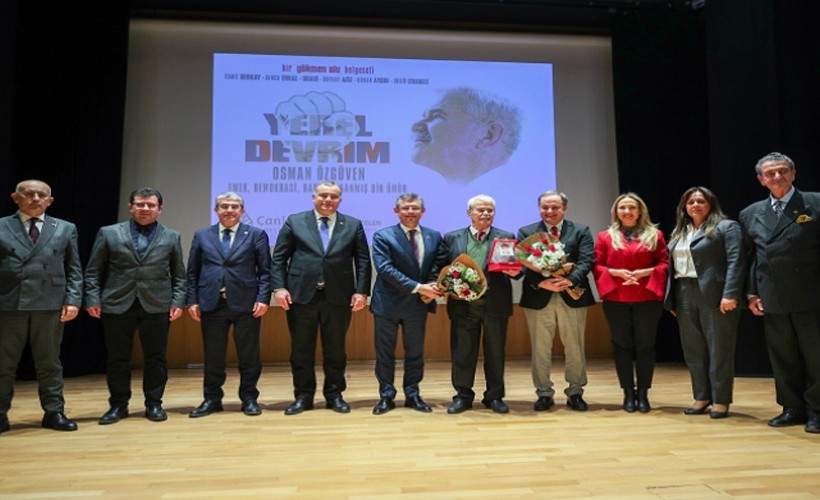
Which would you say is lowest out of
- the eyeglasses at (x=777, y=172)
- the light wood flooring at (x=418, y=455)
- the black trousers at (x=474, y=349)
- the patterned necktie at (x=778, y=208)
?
the light wood flooring at (x=418, y=455)

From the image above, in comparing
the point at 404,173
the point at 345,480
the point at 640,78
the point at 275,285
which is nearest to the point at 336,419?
the point at 275,285

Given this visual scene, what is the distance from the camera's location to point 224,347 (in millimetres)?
3836

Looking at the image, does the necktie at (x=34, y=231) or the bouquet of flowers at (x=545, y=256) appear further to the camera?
the bouquet of flowers at (x=545, y=256)

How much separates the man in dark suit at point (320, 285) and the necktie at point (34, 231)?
4.51 feet

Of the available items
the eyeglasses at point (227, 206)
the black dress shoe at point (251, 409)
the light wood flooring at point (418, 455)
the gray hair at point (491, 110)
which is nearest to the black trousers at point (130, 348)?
the light wood flooring at point (418, 455)

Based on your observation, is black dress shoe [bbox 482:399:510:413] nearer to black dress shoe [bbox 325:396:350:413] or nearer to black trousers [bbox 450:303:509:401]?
black trousers [bbox 450:303:509:401]

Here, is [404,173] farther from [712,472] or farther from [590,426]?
[712,472]

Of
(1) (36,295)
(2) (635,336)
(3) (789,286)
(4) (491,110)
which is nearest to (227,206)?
(1) (36,295)

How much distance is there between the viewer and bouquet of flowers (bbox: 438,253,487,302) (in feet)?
11.8

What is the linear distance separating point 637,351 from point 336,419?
6.45 ft

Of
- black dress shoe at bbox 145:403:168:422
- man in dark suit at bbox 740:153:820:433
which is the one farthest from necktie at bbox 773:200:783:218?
black dress shoe at bbox 145:403:168:422

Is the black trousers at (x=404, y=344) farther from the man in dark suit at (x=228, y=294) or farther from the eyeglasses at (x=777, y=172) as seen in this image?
the eyeglasses at (x=777, y=172)

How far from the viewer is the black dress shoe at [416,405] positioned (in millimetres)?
3730

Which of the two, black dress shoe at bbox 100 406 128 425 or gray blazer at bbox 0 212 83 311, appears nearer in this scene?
gray blazer at bbox 0 212 83 311
